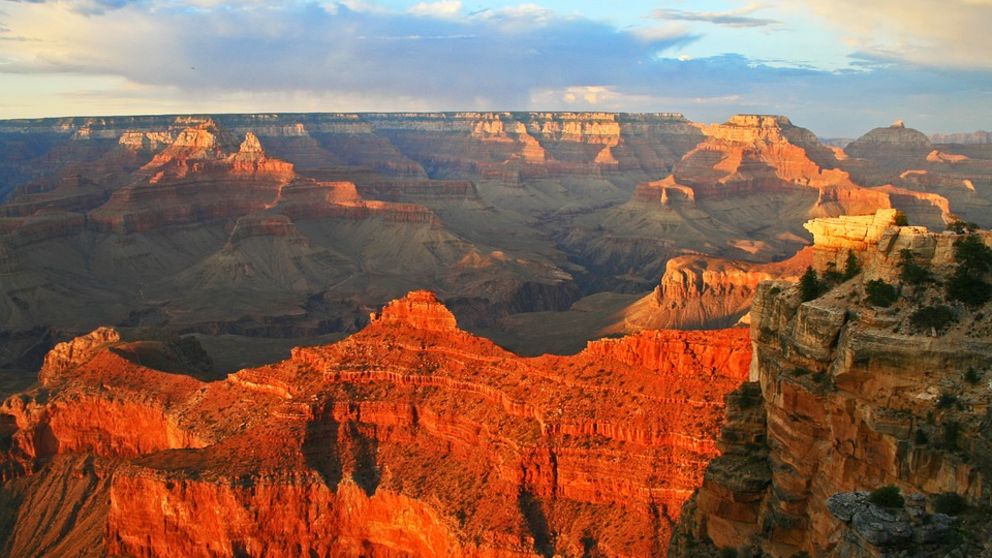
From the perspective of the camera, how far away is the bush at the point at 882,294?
20.8 m

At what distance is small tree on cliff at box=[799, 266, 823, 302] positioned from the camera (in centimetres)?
2369

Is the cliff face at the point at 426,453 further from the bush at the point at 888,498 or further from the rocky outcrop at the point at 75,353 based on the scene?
the bush at the point at 888,498

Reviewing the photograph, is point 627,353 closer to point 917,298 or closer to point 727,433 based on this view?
point 727,433

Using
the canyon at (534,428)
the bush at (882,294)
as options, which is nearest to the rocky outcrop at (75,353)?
the canyon at (534,428)

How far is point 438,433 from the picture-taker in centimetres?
4853

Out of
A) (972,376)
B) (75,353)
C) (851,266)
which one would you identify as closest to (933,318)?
(972,376)

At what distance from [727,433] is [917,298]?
237 inches

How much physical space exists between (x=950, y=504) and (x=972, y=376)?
2797 millimetres

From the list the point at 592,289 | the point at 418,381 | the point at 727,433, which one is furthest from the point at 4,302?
the point at 727,433

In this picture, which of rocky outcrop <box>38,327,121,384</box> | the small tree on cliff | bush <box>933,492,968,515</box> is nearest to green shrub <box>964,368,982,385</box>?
bush <box>933,492,968,515</box>

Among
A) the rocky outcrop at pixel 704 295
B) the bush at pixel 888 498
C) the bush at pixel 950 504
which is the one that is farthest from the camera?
the rocky outcrop at pixel 704 295

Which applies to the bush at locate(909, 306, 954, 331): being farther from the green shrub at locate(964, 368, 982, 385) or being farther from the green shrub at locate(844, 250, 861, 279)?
the green shrub at locate(844, 250, 861, 279)

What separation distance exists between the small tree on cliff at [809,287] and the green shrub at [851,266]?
0.85 meters

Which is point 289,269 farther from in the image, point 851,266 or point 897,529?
point 897,529
